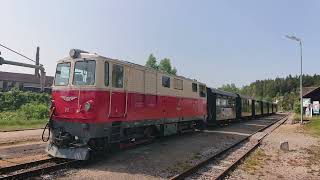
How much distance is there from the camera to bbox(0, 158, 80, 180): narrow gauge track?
9852 mm

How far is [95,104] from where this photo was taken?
1225cm

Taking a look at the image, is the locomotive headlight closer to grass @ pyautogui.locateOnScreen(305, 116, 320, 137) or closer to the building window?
the building window

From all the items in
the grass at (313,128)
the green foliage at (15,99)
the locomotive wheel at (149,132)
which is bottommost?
the grass at (313,128)

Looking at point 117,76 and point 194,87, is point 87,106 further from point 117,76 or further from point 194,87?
point 194,87

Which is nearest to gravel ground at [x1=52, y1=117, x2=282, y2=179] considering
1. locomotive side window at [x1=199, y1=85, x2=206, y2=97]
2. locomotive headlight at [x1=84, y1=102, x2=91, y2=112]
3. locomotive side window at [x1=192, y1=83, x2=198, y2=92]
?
locomotive headlight at [x1=84, y1=102, x2=91, y2=112]

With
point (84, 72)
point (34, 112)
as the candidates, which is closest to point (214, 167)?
point (84, 72)

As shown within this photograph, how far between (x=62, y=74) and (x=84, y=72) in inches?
42.0

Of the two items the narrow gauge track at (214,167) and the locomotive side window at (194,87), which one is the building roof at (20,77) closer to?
the locomotive side window at (194,87)

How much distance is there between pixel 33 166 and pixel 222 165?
643 centimetres

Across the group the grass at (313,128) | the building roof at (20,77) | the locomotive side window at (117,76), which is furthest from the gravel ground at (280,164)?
the building roof at (20,77)

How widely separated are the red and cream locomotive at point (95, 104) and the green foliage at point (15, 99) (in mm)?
35943

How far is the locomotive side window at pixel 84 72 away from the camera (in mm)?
12570

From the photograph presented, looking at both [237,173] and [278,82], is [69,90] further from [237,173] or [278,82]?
[278,82]

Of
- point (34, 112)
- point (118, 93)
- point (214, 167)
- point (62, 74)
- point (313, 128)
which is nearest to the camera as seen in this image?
point (214, 167)
